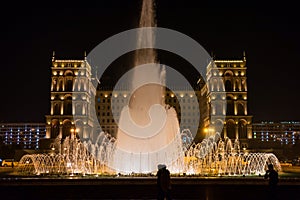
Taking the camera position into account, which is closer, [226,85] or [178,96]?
[226,85]

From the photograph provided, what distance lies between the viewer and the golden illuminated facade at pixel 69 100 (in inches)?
3228

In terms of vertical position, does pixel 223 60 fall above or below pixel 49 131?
above

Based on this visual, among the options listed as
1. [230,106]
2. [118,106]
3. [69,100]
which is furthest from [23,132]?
[230,106]

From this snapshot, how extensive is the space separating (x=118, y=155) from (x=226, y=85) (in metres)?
52.7

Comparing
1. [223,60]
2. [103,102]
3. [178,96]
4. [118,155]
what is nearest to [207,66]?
[223,60]

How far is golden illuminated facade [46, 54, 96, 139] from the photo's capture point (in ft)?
269

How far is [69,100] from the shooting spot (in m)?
84.8

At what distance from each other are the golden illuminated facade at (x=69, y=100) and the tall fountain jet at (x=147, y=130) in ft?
100
